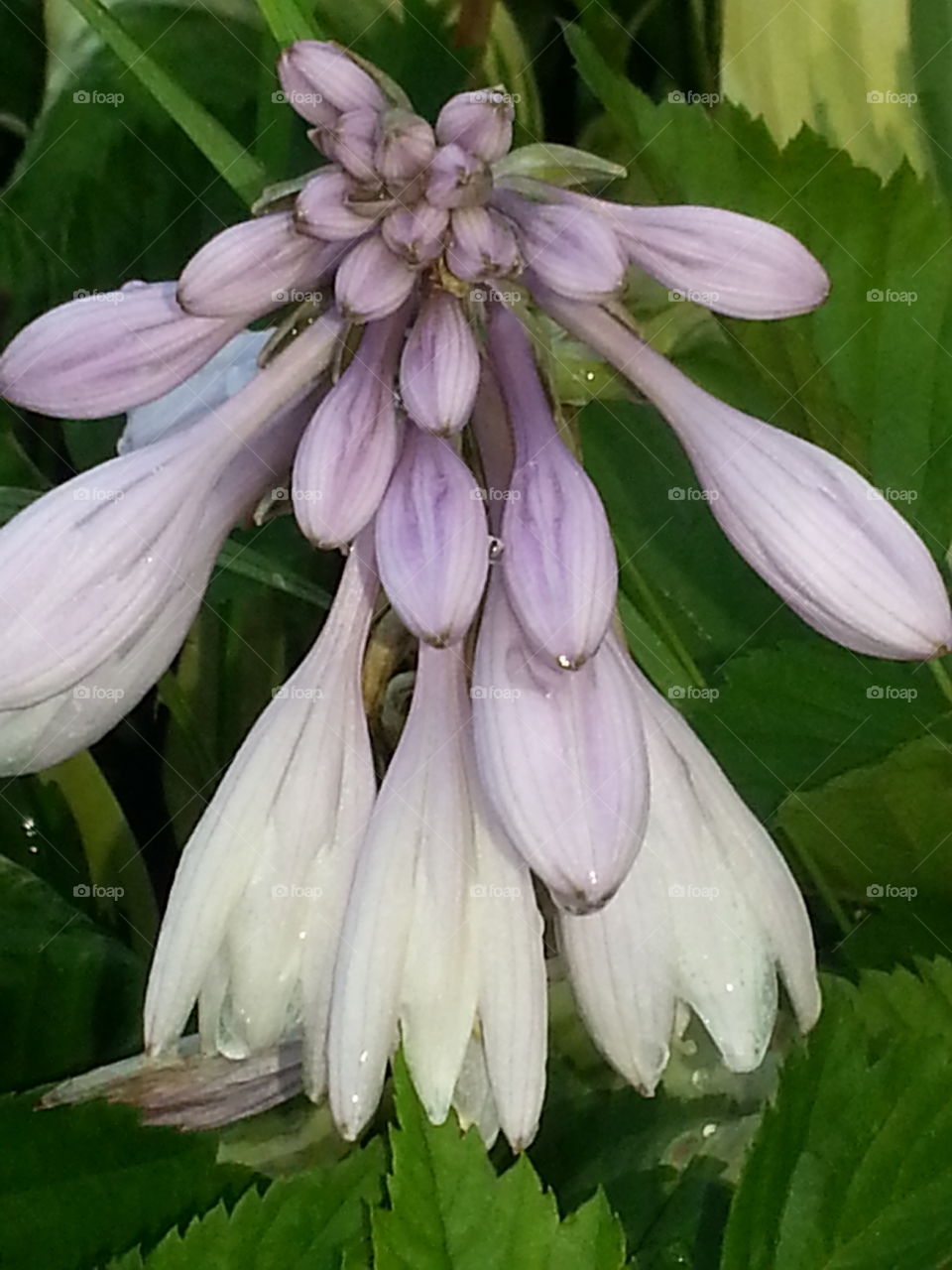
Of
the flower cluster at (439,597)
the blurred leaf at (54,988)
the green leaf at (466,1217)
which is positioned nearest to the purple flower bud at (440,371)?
the flower cluster at (439,597)

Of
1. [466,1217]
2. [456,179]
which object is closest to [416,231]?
[456,179]

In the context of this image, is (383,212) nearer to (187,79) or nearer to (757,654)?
(757,654)

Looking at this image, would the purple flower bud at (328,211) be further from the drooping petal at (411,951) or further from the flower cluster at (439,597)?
the drooping petal at (411,951)

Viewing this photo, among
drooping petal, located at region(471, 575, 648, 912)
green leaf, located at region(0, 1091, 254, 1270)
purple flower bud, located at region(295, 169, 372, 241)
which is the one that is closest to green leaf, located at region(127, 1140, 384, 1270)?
green leaf, located at region(0, 1091, 254, 1270)

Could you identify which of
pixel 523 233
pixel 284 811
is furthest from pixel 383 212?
pixel 284 811

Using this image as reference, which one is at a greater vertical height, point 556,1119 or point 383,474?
point 383,474

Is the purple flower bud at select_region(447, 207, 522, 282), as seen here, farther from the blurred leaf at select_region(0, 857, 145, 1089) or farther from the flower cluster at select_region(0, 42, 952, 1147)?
the blurred leaf at select_region(0, 857, 145, 1089)
